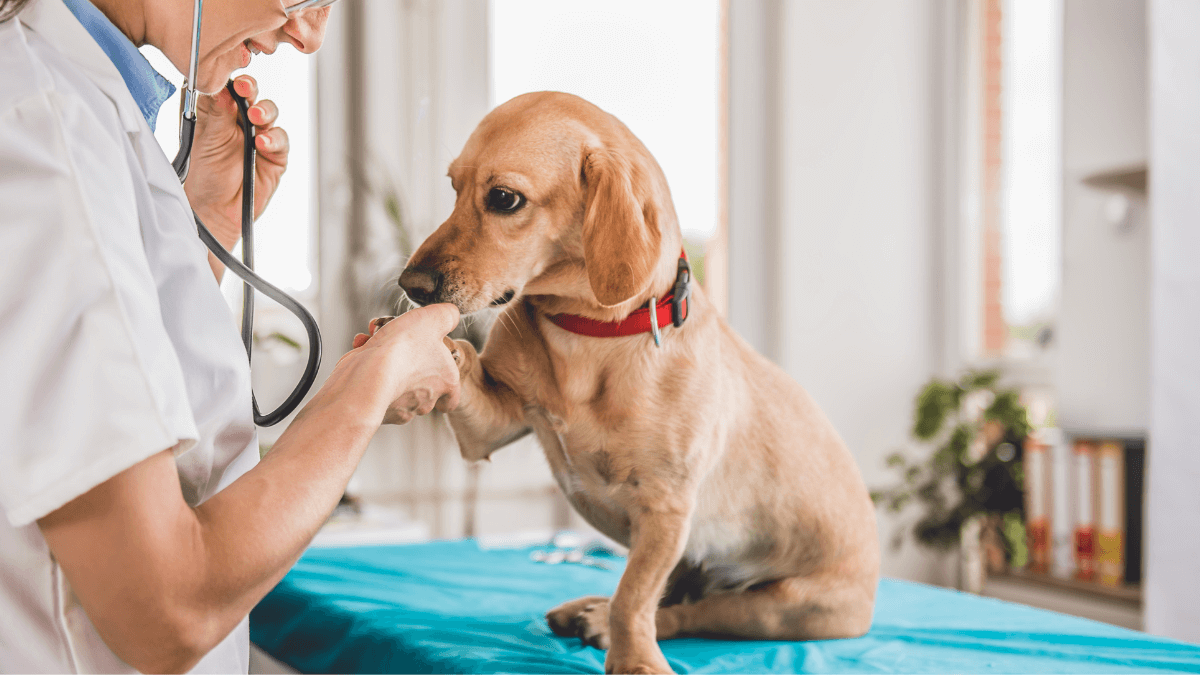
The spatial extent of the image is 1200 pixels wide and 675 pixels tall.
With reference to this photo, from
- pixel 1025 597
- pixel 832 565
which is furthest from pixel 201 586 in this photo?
pixel 1025 597

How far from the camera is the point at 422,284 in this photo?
813mm

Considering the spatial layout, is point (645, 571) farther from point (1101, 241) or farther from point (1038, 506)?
point (1101, 241)

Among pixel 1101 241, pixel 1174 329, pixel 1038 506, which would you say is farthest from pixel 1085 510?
pixel 1101 241

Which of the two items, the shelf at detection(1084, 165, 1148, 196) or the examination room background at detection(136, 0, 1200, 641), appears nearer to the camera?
the examination room background at detection(136, 0, 1200, 641)

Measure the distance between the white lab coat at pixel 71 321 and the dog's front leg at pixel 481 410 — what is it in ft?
1.01

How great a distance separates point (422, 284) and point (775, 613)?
56cm

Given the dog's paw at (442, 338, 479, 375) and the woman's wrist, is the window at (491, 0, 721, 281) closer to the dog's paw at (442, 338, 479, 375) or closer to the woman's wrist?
the woman's wrist

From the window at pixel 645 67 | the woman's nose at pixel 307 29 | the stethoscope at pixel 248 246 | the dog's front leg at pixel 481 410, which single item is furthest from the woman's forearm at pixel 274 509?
the window at pixel 645 67

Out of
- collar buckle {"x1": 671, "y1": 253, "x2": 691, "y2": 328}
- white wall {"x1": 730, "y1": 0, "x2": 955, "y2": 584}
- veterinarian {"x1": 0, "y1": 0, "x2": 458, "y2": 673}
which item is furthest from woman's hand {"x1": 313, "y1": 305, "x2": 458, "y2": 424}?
white wall {"x1": 730, "y1": 0, "x2": 955, "y2": 584}

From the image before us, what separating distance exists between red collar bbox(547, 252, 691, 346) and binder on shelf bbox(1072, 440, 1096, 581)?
1.96 metres

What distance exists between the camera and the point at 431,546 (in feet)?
5.49

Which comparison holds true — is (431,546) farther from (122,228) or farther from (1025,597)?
(1025,597)

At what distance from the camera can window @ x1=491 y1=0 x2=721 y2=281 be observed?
271cm

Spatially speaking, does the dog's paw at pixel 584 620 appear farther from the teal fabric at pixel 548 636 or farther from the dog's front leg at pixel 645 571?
the dog's front leg at pixel 645 571
